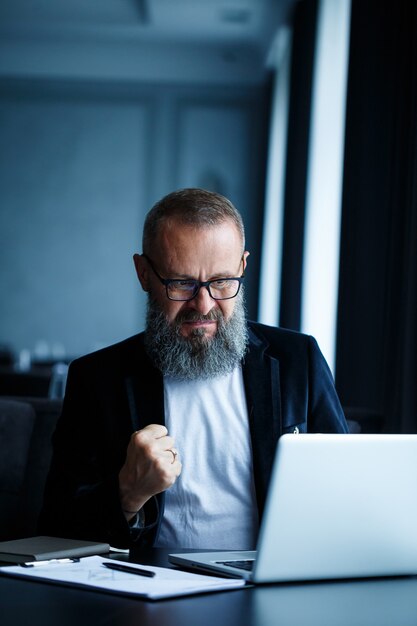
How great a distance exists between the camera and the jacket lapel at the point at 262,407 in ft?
6.97

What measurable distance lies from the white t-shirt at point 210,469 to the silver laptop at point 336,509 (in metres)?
0.55

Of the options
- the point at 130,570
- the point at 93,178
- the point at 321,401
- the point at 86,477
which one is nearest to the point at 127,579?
the point at 130,570

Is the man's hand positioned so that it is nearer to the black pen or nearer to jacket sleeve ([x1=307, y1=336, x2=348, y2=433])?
the black pen

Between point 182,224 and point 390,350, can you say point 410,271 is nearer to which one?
point 390,350

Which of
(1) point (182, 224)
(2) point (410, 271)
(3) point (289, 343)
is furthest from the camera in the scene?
(2) point (410, 271)

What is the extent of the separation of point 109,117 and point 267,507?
1056cm

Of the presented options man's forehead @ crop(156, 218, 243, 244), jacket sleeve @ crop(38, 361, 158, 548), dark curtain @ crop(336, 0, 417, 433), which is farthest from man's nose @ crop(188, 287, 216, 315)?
dark curtain @ crop(336, 0, 417, 433)

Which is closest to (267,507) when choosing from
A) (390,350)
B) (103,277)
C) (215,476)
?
(215,476)

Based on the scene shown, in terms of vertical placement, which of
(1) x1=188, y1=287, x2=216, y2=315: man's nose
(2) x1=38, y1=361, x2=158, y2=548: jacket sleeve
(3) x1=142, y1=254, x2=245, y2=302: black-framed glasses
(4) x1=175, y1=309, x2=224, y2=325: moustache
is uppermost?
(3) x1=142, y1=254, x2=245, y2=302: black-framed glasses

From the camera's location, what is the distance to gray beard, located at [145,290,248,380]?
215 centimetres

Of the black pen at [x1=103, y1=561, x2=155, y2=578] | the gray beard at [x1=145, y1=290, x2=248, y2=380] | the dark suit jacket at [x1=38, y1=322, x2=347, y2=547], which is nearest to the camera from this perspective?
the black pen at [x1=103, y1=561, x2=155, y2=578]

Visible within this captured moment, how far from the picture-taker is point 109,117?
1152 centimetres

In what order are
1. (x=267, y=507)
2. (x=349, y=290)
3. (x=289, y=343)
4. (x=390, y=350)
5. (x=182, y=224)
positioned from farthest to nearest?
(x=349, y=290), (x=390, y=350), (x=289, y=343), (x=182, y=224), (x=267, y=507)

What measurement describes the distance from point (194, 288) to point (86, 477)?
19.6 inches
